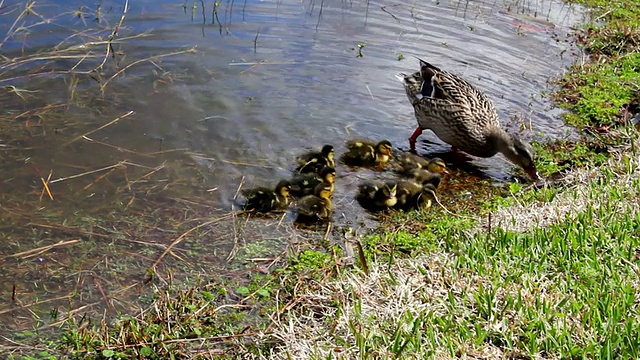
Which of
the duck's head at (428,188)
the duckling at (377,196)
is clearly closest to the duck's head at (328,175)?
the duckling at (377,196)

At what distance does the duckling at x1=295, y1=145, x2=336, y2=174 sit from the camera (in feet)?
18.4

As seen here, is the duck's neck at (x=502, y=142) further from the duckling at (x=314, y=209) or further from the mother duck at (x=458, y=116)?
the duckling at (x=314, y=209)

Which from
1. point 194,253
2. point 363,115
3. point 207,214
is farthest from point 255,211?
point 363,115

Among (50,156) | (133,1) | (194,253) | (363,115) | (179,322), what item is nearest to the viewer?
(179,322)

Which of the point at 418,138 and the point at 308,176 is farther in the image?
the point at 418,138

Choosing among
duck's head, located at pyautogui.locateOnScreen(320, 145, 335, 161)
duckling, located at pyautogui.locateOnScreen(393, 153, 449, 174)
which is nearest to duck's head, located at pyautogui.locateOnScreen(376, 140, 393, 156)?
duckling, located at pyautogui.locateOnScreen(393, 153, 449, 174)

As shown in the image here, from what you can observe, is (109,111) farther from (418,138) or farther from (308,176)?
(418,138)

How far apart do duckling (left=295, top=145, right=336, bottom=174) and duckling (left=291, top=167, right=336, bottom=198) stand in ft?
0.25

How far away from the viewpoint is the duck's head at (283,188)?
5234mm

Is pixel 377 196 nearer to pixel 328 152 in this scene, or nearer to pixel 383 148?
pixel 328 152

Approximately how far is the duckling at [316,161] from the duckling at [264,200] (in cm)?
44

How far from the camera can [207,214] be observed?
5.00 metres

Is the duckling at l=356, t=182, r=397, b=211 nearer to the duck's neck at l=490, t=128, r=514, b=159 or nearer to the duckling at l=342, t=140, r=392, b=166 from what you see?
the duckling at l=342, t=140, r=392, b=166

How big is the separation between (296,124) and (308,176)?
1.14 metres
